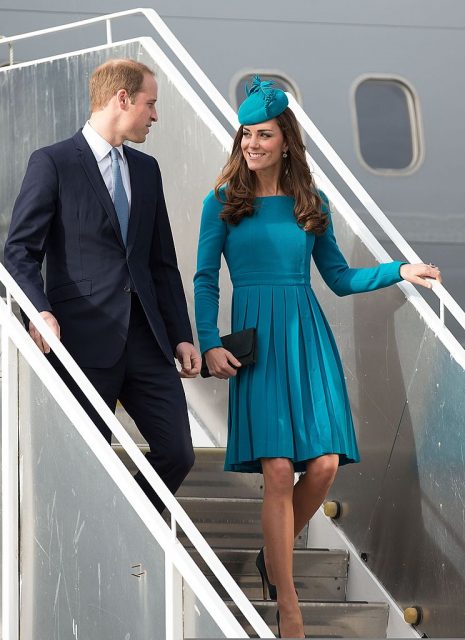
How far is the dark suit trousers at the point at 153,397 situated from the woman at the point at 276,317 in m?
0.22

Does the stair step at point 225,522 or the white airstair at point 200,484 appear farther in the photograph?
the stair step at point 225,522

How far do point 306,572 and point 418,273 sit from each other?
1.19m

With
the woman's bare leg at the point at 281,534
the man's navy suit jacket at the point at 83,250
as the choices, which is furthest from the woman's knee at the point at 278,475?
the man's navy suit jacket at the point at 83,250

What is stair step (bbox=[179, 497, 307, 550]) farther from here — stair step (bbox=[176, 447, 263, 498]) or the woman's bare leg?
the woman's bare leg

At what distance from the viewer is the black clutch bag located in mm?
4715

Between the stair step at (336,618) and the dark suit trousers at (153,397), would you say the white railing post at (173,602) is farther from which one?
the stair step at (336,618)

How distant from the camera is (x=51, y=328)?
4234 millimetres

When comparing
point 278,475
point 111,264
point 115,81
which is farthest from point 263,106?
point 278,475

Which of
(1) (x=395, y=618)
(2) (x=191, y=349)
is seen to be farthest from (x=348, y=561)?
(2) (x=191, y=349)

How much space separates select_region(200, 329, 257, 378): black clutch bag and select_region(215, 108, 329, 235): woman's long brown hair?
1.27 ft

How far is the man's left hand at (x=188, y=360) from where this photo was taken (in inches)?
183

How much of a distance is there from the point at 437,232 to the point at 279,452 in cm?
453

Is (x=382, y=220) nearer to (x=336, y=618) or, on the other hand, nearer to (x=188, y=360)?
(x=188, y=360)

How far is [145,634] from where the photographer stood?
3.84m
